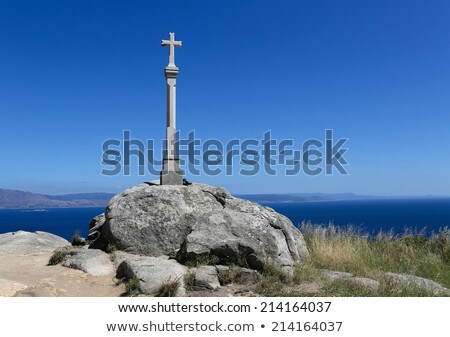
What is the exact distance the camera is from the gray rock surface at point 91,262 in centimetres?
859

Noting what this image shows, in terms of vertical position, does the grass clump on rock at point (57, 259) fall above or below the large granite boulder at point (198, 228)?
below

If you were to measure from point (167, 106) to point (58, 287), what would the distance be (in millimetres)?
6923

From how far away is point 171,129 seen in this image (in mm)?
12688

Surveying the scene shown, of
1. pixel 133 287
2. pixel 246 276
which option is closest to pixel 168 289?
pixel 133 287

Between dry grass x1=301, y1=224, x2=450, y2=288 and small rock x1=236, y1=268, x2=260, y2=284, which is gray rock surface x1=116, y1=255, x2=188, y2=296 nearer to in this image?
small rock x1=236, y1=268, x2=260, y2=284

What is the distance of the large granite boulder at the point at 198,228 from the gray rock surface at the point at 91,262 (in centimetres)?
73

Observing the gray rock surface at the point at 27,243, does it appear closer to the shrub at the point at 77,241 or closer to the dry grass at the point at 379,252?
the shrub at the point at 77,241

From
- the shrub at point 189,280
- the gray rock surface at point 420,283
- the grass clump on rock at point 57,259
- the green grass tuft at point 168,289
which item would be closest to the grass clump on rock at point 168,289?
the green grass tuft at point 168,289

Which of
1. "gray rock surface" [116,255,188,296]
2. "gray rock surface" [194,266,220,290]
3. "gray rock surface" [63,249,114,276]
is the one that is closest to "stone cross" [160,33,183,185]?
"gray rock surface" [63,249,114,276]

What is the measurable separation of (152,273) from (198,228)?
1.93 meters

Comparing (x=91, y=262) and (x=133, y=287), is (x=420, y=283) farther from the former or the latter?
(x=91, y=262)

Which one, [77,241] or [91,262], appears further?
[77,241]

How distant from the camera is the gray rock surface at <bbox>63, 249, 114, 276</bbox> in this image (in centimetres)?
859

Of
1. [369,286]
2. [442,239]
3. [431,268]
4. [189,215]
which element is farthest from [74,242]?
[442,239]
